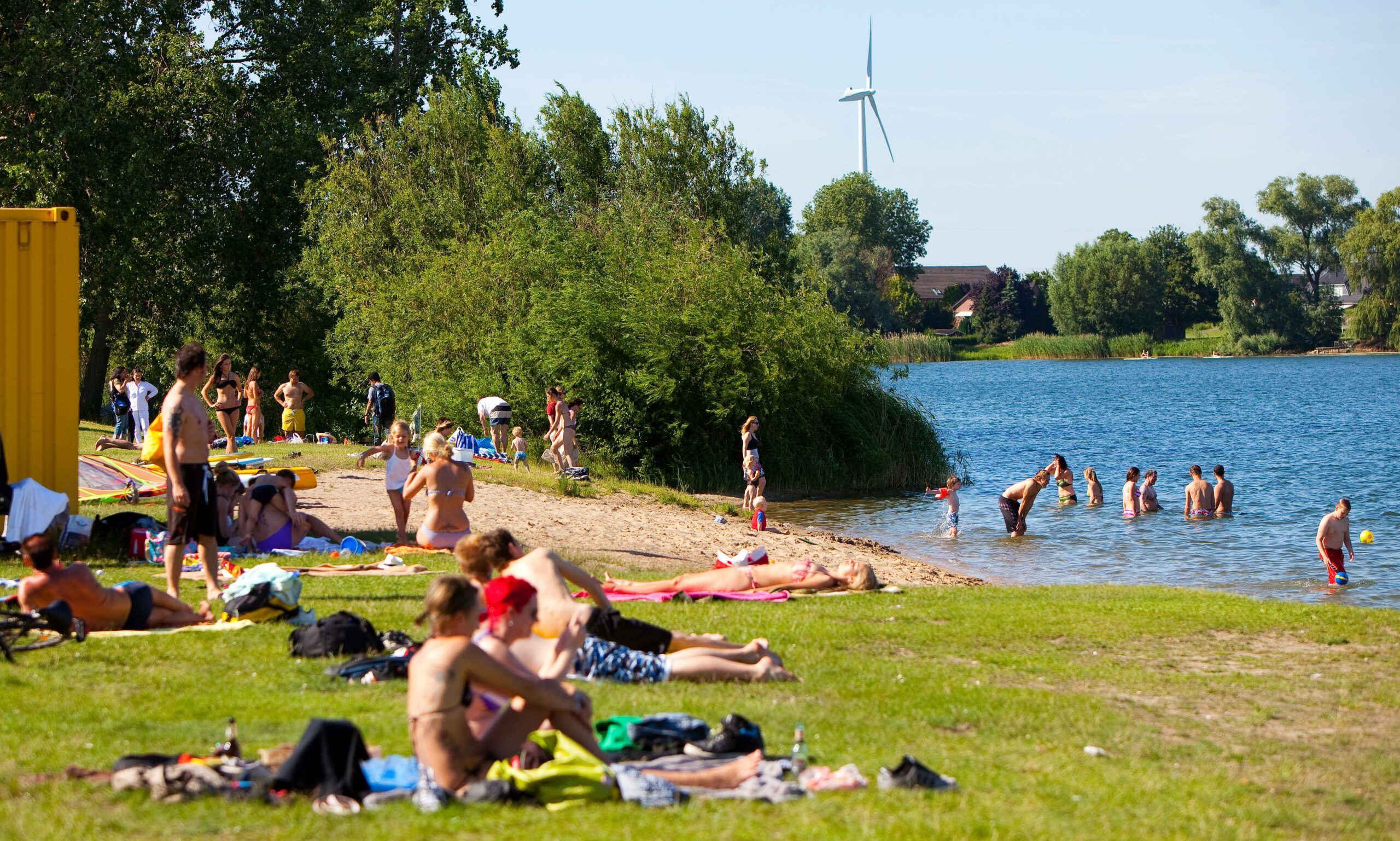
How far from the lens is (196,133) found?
132 ft

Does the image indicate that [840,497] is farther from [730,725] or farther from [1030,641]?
[730,725]

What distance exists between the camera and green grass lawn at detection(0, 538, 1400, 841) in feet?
17.9

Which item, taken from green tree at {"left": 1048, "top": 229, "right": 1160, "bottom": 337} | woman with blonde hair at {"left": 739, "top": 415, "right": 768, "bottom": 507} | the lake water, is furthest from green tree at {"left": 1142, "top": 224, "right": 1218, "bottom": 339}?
woman with blonde hair at {"left": 739, "top": 415, "right": 768, "bottom": 507}

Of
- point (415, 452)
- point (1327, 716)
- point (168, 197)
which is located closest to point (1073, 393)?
point (168, 197)

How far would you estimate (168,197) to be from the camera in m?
39.4

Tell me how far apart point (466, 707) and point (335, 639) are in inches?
120

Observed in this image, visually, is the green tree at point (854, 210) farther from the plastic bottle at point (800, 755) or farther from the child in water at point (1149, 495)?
the plastic bottle at point (800, 755)

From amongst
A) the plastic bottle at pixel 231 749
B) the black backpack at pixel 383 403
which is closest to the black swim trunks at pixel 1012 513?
the black backpack at pixel 383 403

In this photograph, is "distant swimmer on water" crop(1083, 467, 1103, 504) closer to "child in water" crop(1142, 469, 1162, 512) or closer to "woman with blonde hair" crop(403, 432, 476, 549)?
"child in water" crop(1142, 469, 1162, 512)

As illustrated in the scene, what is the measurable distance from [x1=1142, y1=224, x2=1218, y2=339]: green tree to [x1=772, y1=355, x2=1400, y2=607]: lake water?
107 feet

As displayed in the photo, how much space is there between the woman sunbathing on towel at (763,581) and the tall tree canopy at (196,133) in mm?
29838

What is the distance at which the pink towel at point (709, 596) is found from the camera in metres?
11.8

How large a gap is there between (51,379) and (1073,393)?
71259 millimetres

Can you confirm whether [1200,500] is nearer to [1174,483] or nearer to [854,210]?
[1174,483]
